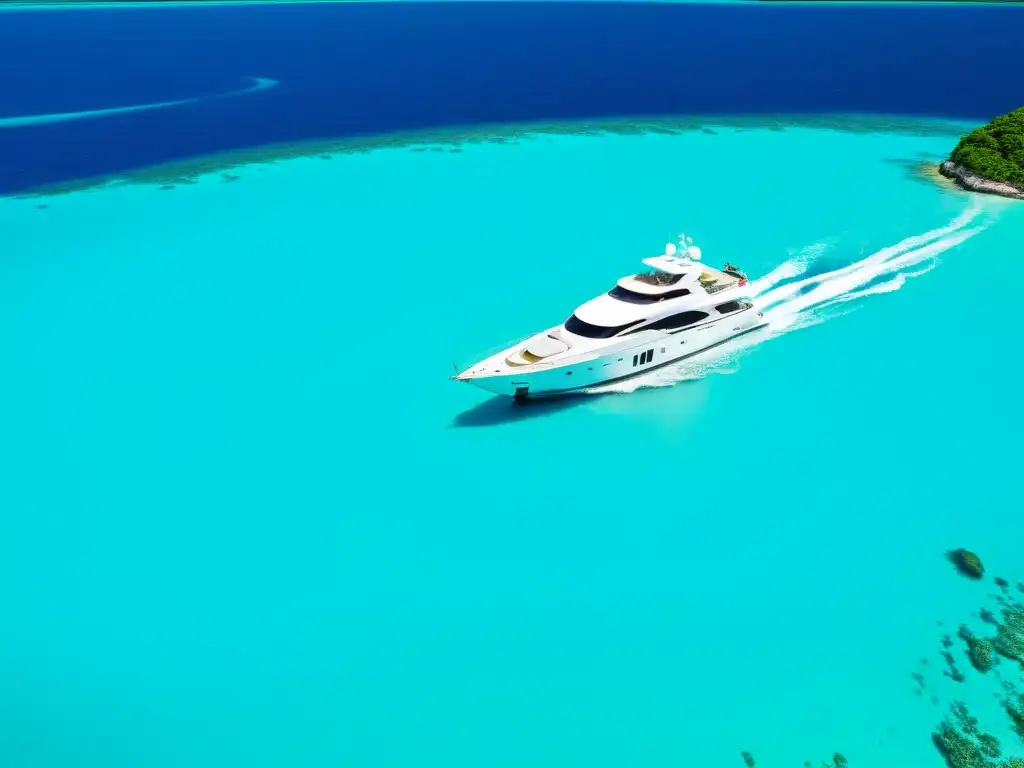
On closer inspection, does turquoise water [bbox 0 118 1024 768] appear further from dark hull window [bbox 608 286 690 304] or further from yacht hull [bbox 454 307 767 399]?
dark hull window [bbox 608 286 690 304]

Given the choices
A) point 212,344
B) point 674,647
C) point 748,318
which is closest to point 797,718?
point 674,647

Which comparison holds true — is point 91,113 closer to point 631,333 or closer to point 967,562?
point 631,333

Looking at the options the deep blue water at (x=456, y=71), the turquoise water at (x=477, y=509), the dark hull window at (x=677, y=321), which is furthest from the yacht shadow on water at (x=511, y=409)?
the deep blue water at (x=456, y=71)

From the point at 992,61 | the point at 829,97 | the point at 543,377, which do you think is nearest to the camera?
the point at 543,377

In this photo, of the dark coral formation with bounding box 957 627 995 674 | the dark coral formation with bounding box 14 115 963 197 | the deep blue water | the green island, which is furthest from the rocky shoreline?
the dark coral formation with bounding box 957 627 995 674

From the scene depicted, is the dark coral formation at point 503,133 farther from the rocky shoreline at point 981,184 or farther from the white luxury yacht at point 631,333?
the white luxury yacht at point 631,333

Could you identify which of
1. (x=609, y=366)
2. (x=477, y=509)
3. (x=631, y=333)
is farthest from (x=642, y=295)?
(x=477, y=509)

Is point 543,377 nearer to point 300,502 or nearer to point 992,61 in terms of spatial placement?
point 300,502
